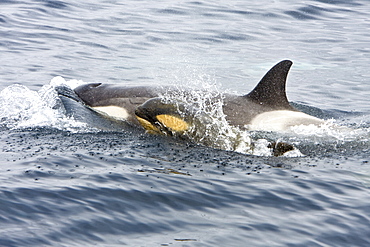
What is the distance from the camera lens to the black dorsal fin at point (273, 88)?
11.4 meters

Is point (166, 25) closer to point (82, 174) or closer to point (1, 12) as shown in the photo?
point (1, 12)

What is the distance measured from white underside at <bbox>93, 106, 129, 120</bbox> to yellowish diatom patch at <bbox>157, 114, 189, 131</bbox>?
173cm

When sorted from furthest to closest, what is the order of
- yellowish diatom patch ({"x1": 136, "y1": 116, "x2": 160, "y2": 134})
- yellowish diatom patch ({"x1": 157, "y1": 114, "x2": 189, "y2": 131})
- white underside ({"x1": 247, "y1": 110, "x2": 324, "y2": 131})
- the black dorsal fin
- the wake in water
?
the black dorsal fin → white underside ({"x1": 247, "y1": 110, "x2": 324, "y2": 131}) → yellowish diatom patch ({"x1": 136, "y1": 116, "x2": 160, "y2": 134}) → yellowish diatom patch ({"x1": 157, "y1": 114, "x2": 189, "y2": 131}) → the wake in water

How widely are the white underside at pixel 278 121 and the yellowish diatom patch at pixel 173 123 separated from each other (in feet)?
5.53

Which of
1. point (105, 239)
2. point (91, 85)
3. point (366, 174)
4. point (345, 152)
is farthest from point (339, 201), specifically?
point (91, 85)

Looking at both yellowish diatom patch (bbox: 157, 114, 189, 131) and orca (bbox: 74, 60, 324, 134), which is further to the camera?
orca (bbox: 74, 60, 324, 134)

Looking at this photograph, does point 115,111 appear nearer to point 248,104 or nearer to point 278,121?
point 248,104

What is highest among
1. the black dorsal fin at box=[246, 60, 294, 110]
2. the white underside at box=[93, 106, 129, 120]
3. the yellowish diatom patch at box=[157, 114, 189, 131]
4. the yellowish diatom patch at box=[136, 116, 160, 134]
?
the black dorsal fin at box=[246, 60, 294, 110]

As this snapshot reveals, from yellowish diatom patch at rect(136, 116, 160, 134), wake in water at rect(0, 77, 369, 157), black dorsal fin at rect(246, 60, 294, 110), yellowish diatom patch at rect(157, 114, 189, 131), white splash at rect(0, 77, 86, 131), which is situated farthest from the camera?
black dorsal fin at rect(246, 60, 294, 110)

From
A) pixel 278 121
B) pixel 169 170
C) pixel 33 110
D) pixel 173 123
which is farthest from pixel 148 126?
pixel 278 121

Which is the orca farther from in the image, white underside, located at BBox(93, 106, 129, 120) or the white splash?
the white splash

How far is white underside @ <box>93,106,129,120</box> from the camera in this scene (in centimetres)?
1163

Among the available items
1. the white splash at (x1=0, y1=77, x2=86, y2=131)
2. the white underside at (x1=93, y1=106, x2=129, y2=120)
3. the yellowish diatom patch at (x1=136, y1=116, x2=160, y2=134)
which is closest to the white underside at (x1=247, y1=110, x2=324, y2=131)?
the yellowish diatom patch at (x1=136, y1=116, x2=160, y2=134)

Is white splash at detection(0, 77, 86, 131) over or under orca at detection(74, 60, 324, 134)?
under
